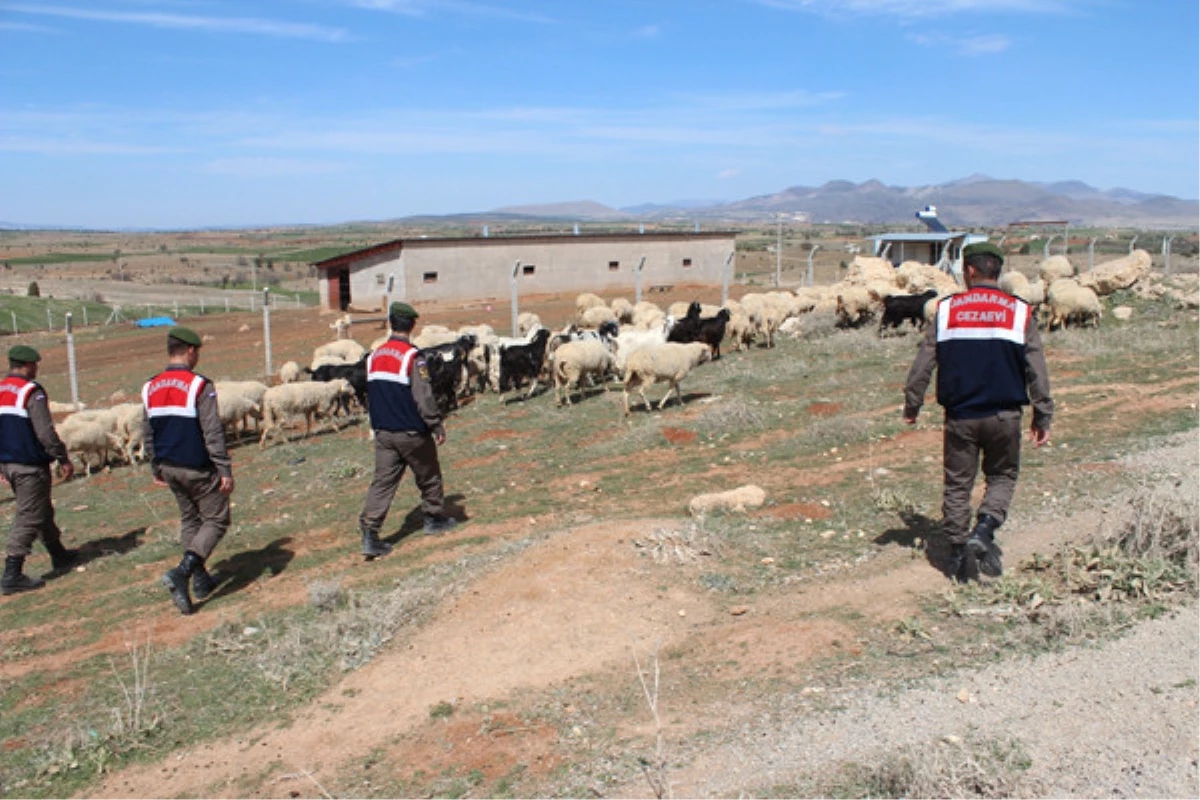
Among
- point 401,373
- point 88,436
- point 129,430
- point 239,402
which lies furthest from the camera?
point 239,402

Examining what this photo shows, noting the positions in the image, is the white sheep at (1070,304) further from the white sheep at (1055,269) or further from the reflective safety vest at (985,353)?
the reflective safety vest at (985,353)

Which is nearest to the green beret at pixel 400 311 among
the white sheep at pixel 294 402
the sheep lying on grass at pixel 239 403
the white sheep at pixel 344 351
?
the sheep lying on grass at pixel 239 403

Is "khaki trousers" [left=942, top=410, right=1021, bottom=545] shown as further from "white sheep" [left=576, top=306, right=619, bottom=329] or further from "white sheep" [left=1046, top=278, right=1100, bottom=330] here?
"white sheep" [left=576, top=306, right=619, bottom=329]

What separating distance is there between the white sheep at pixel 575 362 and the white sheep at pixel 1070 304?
9.88 metres

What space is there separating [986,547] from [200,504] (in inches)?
241

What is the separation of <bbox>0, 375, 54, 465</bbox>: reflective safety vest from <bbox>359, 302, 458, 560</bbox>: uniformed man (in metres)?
3.34

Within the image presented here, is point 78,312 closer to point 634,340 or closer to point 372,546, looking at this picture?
point 634,340

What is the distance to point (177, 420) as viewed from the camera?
23.6 feet

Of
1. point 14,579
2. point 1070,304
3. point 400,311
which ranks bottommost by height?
point 14,579

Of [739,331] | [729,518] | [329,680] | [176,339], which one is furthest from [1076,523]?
[739,331]

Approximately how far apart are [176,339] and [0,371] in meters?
24.9

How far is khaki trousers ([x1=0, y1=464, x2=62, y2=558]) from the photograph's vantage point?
8.40 meters

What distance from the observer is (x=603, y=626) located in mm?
5730

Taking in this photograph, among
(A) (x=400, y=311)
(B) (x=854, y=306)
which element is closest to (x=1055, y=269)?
(B) (x=854, y=306)
